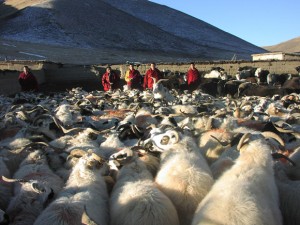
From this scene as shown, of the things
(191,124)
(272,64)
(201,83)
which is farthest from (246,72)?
(191,124)

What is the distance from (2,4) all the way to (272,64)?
105132 millimetres

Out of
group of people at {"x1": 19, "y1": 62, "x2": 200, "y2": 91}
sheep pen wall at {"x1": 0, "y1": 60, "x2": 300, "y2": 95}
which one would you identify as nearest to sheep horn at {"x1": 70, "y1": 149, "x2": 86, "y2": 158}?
group of people at {"x1": 19, "y1": 62, "x2": 200, "y2": 91}

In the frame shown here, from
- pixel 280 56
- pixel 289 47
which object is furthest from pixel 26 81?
pixel 289 47

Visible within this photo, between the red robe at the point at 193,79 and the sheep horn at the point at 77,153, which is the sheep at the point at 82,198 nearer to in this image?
the sheep horn at the point at 77,153

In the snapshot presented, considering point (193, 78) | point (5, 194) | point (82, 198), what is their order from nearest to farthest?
point (82, 198), point (5, 194), point (193, 78)

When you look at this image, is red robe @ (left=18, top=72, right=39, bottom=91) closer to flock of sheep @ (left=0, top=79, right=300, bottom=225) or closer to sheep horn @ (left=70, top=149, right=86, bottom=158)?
flock of sheep @ (left=0, top=79, right=300, bottom=225)

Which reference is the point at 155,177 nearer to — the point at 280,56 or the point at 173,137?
the point at 173,137

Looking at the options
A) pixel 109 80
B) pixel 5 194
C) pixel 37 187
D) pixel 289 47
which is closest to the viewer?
pixel 37 187

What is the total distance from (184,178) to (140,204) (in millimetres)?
588

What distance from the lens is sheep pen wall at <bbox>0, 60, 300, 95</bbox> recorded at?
72.2 ft

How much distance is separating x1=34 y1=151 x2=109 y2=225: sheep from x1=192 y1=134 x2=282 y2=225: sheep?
2.92 ft

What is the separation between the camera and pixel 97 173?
4430mm

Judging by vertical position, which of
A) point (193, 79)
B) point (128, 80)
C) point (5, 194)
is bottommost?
point (128, 80)

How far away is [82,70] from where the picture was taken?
2614 cm
